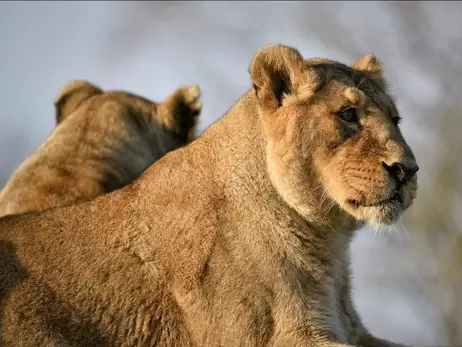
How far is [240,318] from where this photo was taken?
6551 millimetres

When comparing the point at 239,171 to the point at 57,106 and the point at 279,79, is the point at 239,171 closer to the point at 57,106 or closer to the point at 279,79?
the point at 279,79

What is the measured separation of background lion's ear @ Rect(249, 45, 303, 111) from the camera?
6.90 metres

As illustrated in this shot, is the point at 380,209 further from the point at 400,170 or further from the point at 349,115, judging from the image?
the point at 349,115

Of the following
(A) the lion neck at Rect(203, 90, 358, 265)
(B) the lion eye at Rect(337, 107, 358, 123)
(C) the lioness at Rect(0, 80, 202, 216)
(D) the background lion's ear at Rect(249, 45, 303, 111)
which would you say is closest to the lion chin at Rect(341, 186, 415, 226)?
(A) the lion neck at Rect(203, 90, 358, 265)

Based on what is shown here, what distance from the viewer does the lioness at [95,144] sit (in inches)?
373

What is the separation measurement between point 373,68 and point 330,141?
97 centimetres

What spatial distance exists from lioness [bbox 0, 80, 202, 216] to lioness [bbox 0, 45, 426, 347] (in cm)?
A: 205

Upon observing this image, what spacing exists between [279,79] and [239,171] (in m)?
0.59

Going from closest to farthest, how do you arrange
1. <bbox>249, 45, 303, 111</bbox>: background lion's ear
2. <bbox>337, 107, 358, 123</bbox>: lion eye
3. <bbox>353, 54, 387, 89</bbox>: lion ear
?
1. <bbox>337, 107, 358, 123</bbox>: lion eye
2. <bbox>249, 45, 303, 111</bbox>: background lion's ear
3. <bbox>353, 54, 387, 89</bbox>: lion ear

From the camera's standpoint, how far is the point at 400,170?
658 cm

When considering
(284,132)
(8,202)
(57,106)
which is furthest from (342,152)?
(57,106)

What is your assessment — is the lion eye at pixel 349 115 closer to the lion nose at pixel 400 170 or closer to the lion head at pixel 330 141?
the lion head at pixel 330 141

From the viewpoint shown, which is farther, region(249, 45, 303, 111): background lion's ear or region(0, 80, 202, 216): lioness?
region(0, 80, 202, 216): lioness

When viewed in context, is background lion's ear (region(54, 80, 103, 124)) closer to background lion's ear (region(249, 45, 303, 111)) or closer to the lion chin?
background lion's ear (region(249, 45, 303, 111))
